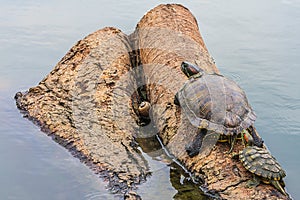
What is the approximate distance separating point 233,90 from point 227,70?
3232 millimetres

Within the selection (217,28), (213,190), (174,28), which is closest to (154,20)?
(174,28)

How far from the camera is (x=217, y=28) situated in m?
10.4

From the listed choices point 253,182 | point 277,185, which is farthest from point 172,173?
point 277,185

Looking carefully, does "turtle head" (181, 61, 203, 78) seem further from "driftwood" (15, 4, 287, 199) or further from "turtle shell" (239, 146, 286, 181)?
"turtle shell" (239, 146, 286, 181)

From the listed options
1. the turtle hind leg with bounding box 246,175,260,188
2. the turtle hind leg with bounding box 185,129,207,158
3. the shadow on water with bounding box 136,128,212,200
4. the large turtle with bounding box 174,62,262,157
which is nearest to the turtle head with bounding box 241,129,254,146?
the large turtle with bounding box 174,62,262,157

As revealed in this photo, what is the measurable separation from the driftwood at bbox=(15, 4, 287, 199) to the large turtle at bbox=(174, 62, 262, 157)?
17 cm

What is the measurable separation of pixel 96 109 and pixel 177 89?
1.17m

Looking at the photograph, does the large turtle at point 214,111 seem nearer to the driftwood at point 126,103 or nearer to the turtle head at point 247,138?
the turtle head at point 247,138

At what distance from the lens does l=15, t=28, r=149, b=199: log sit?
15.9 feet

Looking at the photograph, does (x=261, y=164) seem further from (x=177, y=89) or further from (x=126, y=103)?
(x=126, y=103)

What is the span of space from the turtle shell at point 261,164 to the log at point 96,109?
1209 millimetres

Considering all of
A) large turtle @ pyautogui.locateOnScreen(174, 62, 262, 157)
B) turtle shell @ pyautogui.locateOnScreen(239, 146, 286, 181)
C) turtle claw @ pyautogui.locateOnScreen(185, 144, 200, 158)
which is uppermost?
large turtle @ pyautogui.locateOnScreen(174, 62, 262, 157)

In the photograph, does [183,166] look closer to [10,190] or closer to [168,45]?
[10,190]

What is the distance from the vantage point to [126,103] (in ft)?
20.0
